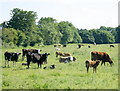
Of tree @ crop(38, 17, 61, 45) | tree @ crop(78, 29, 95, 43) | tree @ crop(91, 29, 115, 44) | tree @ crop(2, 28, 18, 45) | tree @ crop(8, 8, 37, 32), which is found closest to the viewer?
tree @ crop(2, 28, 18, 45)

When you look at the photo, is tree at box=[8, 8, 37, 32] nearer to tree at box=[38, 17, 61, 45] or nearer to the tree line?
the tree line

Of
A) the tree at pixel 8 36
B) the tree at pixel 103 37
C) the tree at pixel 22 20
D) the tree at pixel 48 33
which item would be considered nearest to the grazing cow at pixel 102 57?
the tree at pixel 8 36

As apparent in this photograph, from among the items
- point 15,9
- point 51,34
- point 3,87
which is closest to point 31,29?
point 15,9

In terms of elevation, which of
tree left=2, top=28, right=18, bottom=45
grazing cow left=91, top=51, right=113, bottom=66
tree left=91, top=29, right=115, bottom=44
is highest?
tree left=91, top=29, right=115, bottom=44

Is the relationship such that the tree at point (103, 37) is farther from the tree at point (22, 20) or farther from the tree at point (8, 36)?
the tree at point (8, 36)

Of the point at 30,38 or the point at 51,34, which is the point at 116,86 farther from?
the point at 51,34

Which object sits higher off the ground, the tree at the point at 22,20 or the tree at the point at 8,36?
the tree at the point at 22,20

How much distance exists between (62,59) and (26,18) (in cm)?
5198

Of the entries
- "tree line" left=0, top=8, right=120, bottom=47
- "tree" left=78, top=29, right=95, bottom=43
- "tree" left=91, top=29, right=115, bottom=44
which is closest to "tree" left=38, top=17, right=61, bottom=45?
"tree line" left=0, top=8, right=120, bottom=47

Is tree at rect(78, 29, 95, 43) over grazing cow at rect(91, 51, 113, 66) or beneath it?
over

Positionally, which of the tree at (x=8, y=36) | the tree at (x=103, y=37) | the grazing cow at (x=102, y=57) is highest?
the tree at (x=103, y=37)

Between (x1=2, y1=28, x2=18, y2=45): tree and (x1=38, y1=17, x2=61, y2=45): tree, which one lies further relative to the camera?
(x1=38, y1=17, x2=61, y2=45): tree

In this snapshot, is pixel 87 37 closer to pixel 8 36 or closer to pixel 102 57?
pixel 8 36

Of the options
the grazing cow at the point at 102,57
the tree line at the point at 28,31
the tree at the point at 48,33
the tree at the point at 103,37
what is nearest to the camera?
the grazing cow at the point at 102,57
